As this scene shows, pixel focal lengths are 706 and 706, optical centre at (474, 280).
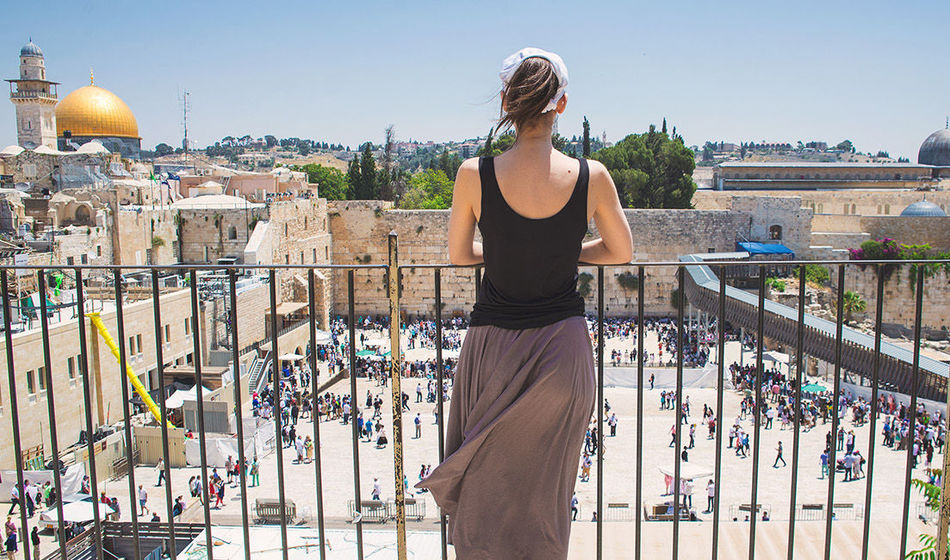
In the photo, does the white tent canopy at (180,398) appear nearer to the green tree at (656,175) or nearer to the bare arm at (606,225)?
the bare arm at (606,225)

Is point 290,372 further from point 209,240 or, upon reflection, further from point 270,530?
point 270,530

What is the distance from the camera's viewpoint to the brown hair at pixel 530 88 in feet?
4.99

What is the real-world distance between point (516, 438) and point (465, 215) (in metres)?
0.55

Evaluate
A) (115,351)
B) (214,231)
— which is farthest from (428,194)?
(115,351)

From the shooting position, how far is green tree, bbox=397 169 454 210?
3177cm

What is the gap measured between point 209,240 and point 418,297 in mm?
6563

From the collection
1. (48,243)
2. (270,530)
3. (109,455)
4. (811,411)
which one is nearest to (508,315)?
(270,530)

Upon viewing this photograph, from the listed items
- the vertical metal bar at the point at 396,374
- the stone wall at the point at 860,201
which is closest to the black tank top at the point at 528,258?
the vertical metal bar at the point at 396,374

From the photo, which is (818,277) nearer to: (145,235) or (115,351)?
(145,235)

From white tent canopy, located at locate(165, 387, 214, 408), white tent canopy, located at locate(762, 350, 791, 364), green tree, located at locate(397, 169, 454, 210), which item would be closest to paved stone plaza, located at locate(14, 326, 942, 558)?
white tent canopy, located at locate(165, 387, 214, 408)

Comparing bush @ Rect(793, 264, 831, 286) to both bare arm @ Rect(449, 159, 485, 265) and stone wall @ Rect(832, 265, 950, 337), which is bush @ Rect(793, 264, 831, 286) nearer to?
stone wall @ Rect(832, 265, 950, 337)

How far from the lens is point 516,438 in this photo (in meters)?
1.71

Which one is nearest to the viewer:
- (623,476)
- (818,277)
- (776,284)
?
(623,476)

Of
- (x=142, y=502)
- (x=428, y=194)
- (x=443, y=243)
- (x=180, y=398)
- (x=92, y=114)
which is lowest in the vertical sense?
(x=142, y=502)
